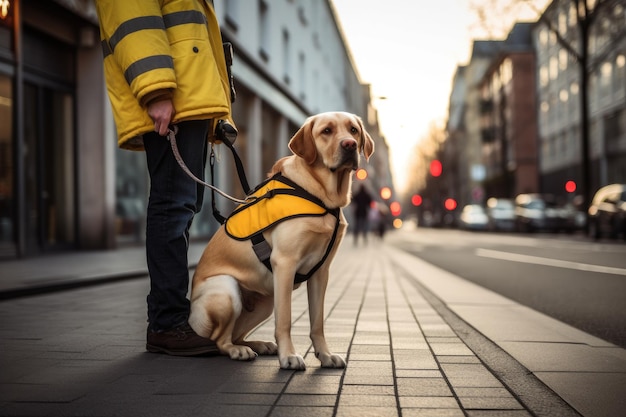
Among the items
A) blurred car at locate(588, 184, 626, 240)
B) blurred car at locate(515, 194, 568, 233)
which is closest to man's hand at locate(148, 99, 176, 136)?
blurred car at locate(588, 184, 626, 240)

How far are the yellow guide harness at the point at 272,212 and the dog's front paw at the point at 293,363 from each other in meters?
0.42

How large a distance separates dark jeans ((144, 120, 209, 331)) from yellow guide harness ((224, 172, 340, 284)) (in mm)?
350

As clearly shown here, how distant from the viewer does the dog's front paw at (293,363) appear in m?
3.42

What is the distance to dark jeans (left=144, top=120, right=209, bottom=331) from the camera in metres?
3.93

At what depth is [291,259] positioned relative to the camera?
138 inches

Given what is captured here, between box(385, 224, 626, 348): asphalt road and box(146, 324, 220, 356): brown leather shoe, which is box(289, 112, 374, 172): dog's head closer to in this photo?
box(146, 324, 220, 356): brown leather shoe

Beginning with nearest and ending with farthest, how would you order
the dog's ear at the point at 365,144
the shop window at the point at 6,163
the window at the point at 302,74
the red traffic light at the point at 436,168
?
the dog's ear at the point at 365,144 < the shop window at the point at 6,163 < the window at the point at 302,74 < the red traffic light at the point at 436,168

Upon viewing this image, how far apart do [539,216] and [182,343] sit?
105ft

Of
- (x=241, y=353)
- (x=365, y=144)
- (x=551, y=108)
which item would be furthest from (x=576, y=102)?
(x=241, y=353)

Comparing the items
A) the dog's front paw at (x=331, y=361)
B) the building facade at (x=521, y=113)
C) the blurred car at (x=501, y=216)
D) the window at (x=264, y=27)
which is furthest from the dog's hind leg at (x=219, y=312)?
the building facade at (x=521, y=113)

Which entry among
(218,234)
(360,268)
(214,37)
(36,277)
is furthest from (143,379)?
(360,268)

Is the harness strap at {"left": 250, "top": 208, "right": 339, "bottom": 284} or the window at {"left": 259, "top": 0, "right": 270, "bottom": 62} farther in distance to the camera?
the window at {"left": 259, "top": 0, "right": 270, "bottom": 62}

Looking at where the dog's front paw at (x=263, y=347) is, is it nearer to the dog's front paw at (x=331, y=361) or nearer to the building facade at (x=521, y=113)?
the dog's front paw at (x=331, y=361)

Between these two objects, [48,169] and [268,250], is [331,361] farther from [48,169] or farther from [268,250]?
[48,169]
